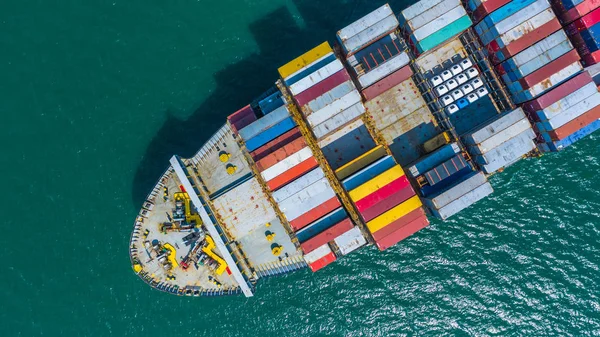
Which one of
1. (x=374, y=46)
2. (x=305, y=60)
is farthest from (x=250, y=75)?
(x=374, y=46)

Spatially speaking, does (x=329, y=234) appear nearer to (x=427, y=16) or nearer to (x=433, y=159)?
(x=433, y=159)

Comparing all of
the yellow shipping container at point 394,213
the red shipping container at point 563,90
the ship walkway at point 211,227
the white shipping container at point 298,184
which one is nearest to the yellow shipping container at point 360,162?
the white shipping container at point 298,184

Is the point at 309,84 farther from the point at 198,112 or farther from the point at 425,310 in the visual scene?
the point at 425,310

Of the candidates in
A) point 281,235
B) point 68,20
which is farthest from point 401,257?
point 68,20

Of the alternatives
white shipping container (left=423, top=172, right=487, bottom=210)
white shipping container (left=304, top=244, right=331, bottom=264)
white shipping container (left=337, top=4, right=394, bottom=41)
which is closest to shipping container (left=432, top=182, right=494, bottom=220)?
white shipping container (left=423, top=172, right=487, bottom=210)

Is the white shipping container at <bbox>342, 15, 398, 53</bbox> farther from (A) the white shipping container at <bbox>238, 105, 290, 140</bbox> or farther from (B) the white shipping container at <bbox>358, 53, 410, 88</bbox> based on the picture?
(A) the white shipping container at <bbox>238, 105, 290, 140</bbox>
